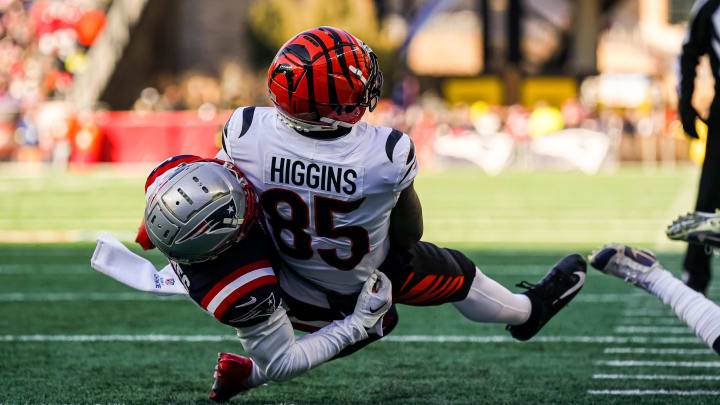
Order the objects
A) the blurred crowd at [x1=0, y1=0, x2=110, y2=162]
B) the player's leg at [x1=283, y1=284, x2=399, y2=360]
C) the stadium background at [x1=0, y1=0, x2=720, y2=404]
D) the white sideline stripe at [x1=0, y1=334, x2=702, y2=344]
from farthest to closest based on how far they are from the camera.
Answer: the blurred crowd at [x1=0, y1=0, x2=110, y2=162] → the white sideline stripe at [x1=0, y1=334, x2=702, y2=344] → the stadium background at [x1=0, y1=0, x2=720, y2=404] → the player's leg at [x1=283, y1=284, x2=399, y2=360]

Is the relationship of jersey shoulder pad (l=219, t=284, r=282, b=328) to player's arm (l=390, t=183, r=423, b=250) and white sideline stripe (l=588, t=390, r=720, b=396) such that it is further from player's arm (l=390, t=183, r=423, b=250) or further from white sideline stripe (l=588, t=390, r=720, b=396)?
white sideline stripe (l=588, t=390, r=720, b=396)

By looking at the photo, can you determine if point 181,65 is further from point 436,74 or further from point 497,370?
point 497,370

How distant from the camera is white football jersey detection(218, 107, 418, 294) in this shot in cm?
337

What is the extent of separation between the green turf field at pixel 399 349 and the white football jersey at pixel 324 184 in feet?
2.37

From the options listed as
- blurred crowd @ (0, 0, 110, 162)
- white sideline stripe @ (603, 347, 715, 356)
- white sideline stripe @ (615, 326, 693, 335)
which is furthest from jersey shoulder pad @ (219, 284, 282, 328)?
blurred crowd @ (0, 0, 110, 162)

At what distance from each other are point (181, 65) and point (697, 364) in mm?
31265

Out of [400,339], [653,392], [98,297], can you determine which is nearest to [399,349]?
[400,339]

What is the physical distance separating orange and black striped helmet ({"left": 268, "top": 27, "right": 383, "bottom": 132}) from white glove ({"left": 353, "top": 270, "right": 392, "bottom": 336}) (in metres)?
0.51

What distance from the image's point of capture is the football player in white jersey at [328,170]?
3336 millimetres

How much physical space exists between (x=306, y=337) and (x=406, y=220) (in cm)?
48

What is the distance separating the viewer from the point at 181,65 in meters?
34.7

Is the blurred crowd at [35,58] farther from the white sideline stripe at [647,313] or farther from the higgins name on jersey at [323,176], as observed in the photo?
the higgins name on jersey at [323,176]

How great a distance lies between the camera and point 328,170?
3.37m

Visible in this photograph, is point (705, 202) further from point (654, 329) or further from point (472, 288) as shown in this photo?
point (472, 288)
